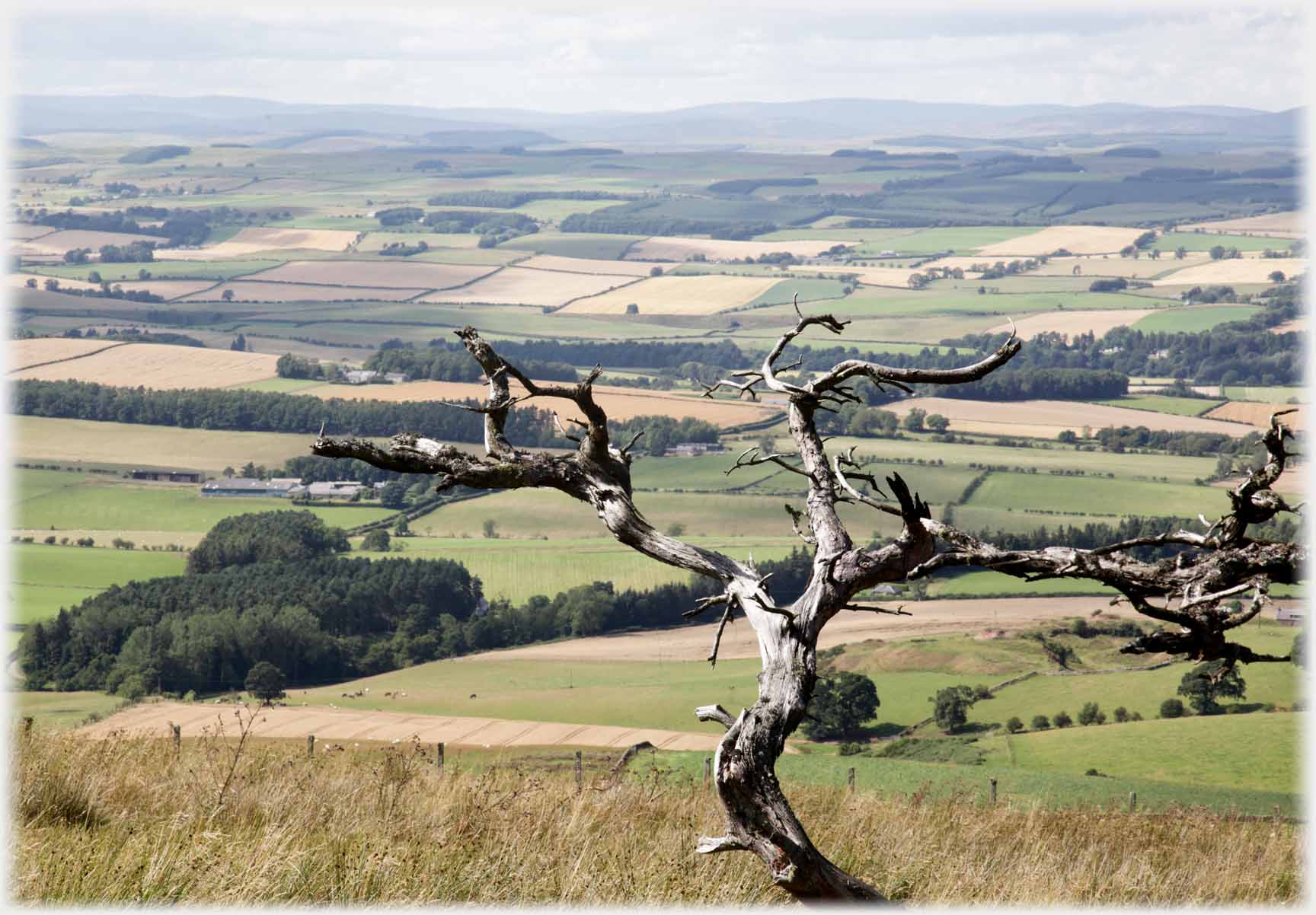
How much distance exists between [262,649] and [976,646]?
35.3 metres

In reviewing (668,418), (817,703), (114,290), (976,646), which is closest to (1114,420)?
(668,418)

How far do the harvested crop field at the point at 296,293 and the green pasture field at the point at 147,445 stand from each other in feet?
219

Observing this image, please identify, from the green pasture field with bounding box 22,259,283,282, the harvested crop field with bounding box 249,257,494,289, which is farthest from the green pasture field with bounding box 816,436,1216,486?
the green pasture field with bounding box 22,259,283,282

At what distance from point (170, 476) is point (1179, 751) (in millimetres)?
74502

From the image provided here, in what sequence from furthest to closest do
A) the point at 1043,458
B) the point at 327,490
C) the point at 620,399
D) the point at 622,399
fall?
the point at 622,399, the point at 620,399, the point at 327,490, the point at 1043,458

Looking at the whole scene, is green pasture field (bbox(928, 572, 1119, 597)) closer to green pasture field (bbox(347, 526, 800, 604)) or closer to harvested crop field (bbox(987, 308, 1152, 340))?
green pasture field (bbox(347, 526, 800, 604))

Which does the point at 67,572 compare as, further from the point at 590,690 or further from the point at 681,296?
the point at 681,296

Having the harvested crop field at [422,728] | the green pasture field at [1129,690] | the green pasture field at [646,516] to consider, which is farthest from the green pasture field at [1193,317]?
the harvested crop field at [422,728]

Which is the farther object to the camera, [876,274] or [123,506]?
[876,274]

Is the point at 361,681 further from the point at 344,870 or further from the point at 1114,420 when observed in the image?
→ the point at 1114,420

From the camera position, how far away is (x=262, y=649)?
70938mm

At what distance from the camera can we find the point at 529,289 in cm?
18475

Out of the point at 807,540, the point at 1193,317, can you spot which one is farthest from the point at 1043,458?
the point at 807,540

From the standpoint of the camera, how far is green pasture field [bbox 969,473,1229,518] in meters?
82.0
